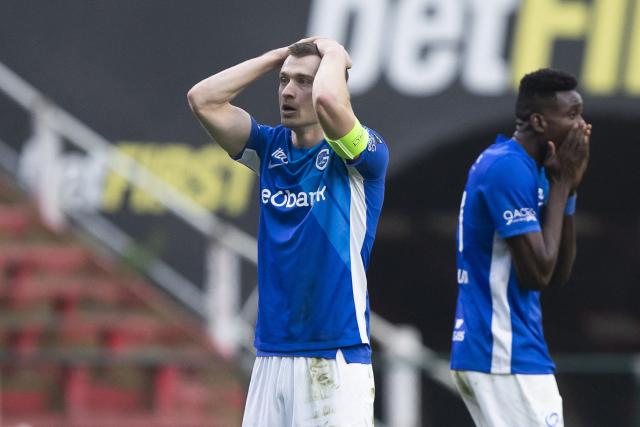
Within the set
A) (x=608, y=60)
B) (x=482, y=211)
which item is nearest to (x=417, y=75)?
(x=608, y=60)

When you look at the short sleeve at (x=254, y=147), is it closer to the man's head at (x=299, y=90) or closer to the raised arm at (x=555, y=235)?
the man's head at (x=299, y=90)

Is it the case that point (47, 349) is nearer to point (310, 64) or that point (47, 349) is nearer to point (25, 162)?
point (25, 162)

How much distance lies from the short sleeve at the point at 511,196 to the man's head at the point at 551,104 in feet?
0.64

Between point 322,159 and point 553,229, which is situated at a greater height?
point 322,159

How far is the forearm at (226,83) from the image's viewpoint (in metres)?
6.05

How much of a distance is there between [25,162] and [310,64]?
330 inches

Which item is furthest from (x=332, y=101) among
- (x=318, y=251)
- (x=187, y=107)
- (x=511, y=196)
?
(x=187, y=107)

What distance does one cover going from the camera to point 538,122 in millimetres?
6137

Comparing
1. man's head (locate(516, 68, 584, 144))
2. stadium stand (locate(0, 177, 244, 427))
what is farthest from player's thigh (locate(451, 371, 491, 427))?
stadium stand (locate(0, 177, 244, 427))

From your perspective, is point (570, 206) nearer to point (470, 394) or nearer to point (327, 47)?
point (470, 394)

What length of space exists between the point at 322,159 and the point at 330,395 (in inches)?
37.3

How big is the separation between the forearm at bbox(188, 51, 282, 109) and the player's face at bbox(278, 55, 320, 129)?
22 cm

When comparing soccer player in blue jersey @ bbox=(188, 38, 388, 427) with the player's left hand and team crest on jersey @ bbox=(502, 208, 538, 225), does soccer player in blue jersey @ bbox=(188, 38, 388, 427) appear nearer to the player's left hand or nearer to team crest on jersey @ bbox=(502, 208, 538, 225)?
the player's left hand

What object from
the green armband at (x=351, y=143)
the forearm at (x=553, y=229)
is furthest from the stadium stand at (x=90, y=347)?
the green armband at (x=351, y=143)
